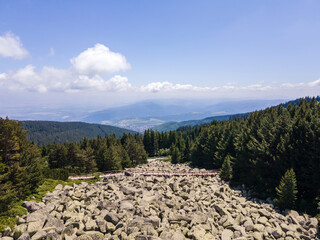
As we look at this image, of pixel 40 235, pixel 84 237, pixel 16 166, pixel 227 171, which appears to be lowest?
pixel 227 171

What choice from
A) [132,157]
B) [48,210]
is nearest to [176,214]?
[48,210]

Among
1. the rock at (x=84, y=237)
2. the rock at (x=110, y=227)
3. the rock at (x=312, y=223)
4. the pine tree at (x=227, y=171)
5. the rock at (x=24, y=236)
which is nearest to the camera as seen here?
the rock at (x=24, y=236)

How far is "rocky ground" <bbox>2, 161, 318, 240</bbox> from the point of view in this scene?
17.2 metres

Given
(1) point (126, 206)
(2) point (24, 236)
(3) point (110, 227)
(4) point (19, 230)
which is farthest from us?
(1) point (126, 206)

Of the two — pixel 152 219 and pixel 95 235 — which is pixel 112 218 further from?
pixel 152 219

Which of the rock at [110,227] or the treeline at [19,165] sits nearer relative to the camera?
the rock at [110,227]

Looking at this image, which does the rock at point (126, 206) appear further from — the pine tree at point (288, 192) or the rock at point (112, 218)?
the pine tree at point (288, 192)

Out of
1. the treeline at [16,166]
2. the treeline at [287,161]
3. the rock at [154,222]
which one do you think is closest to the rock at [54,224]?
the treeline at [16,166]

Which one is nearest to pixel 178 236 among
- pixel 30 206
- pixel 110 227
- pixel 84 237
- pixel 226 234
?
pixel 226 234

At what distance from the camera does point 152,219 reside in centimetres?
1889

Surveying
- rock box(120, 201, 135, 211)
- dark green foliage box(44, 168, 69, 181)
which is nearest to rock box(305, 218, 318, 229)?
rock box(120, 201, 135, 211)

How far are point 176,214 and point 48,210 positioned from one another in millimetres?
14475

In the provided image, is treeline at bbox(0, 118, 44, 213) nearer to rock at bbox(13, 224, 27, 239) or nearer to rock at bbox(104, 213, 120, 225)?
→ rock at bbox(13, 224, 27, 239)

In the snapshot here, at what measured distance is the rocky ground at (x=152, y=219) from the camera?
17.2 metres
